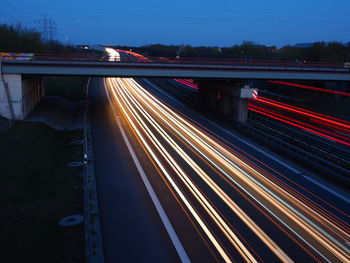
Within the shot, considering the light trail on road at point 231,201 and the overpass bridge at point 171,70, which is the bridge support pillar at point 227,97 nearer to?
the overpass bridge at point 171,70

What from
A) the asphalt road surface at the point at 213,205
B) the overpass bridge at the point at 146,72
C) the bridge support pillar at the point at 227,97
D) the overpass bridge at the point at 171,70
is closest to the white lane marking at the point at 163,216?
the asphalt road surface at the point at 213,205

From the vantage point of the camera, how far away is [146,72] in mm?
34281

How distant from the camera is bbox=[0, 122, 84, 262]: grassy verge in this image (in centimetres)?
1122

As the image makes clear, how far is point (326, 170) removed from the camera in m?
19.9

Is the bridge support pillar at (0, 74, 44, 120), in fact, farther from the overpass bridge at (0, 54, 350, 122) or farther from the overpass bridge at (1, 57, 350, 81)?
the overpass bridge at (1, 57, 350, 81)

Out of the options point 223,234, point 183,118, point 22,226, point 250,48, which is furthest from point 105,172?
point 250,48

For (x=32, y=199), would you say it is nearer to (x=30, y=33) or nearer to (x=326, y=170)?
(x=326, y=170)

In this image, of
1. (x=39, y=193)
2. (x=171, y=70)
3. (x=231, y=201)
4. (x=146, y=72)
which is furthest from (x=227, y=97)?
(x=39, y=193)

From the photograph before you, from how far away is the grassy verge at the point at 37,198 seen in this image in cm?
1122

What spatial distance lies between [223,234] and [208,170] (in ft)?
25.3

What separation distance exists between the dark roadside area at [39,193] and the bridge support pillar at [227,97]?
1621cm

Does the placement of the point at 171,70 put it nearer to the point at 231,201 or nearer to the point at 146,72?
the point at 146,72

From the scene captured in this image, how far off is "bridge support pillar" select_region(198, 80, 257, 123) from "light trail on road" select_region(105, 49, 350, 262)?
29.0 ft

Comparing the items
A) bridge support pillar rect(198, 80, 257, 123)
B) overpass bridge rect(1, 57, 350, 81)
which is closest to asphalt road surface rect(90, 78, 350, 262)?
overpass bridge rect(1, 57, 350, 81)
